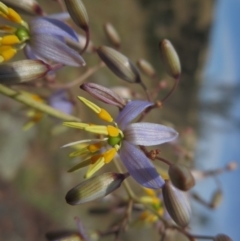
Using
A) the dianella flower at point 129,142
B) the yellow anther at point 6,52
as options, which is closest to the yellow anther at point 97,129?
the dianella flower at point 129,142

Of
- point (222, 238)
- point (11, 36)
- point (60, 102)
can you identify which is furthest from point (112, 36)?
point (222, 238)

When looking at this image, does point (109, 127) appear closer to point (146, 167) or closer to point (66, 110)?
point (146, 167)

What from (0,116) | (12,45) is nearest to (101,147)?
(12,45)

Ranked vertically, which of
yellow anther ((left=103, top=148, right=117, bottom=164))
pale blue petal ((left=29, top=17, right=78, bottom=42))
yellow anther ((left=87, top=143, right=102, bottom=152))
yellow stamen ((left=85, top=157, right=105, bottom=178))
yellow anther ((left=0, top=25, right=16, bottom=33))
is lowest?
yellow anther ((left=87, top=143, right=102, bottom=152))

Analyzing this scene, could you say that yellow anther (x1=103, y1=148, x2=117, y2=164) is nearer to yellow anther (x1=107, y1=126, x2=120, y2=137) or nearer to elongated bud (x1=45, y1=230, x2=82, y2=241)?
yellow anther (x1=107, y1=126, x2=120, y2=137)

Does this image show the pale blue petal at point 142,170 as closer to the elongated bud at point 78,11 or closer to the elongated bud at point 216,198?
the elongated bud at point 78,11

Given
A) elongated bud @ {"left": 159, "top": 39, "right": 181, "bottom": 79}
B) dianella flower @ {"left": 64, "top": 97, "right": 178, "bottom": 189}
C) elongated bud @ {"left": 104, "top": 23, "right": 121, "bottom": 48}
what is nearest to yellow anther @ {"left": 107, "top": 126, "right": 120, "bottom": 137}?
dianella flower @ {"left": 64, "top": 97, "right": 178, "bottom": 189}
